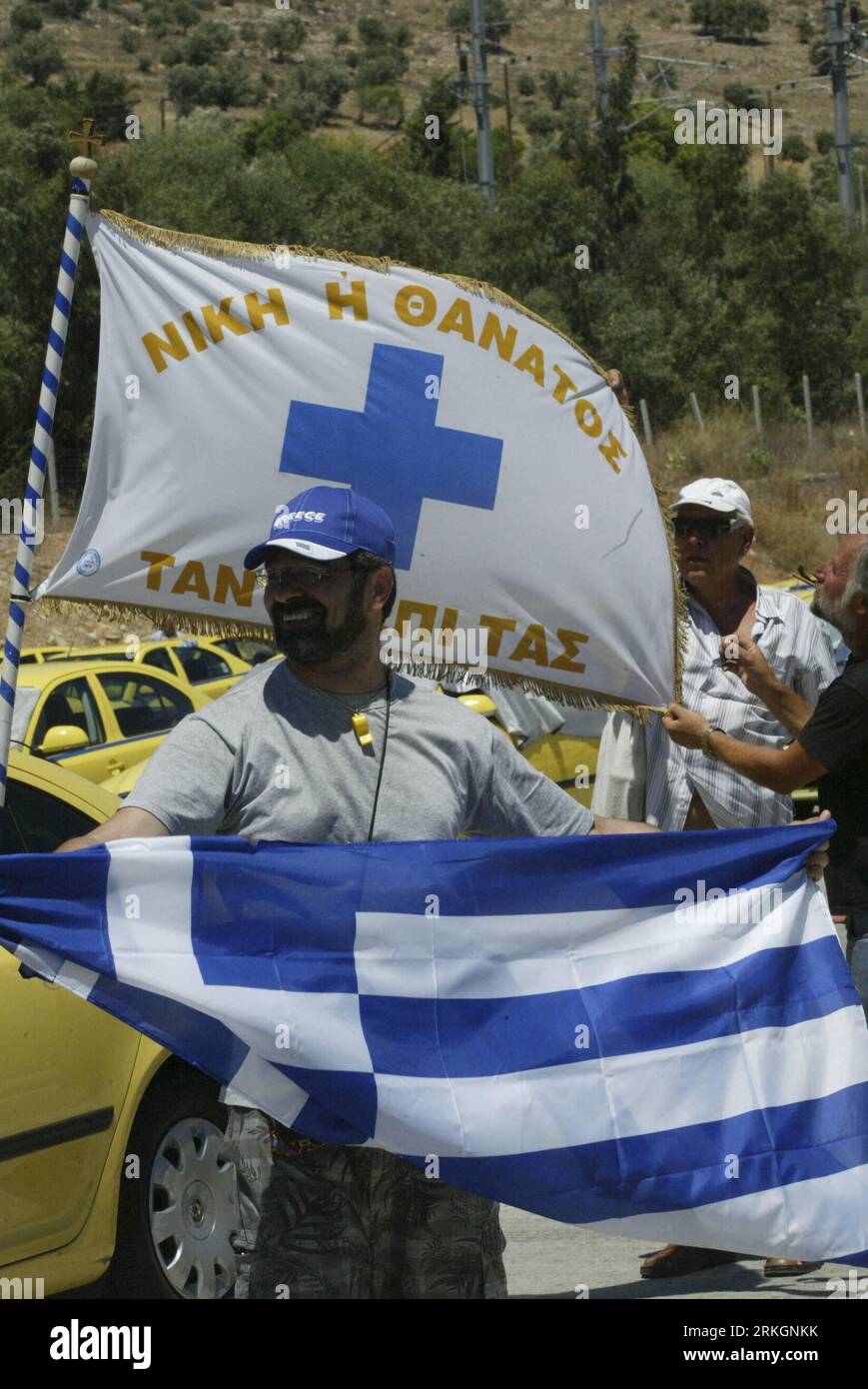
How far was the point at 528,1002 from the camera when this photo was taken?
402 cm

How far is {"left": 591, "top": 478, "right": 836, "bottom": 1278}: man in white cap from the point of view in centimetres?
537

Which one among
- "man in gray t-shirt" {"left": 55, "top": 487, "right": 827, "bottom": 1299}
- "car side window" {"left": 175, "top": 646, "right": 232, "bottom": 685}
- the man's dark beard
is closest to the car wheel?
"man in gray t-shirt" {"left": 55, "top": 487, "right": 827, "bottom": 1299}

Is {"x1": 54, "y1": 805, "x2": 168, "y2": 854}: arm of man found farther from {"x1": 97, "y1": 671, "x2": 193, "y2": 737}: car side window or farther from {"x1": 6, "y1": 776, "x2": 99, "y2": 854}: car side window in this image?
{"x1": 97, "y1": 671, "x2": 193, "y2": 737}: car side window

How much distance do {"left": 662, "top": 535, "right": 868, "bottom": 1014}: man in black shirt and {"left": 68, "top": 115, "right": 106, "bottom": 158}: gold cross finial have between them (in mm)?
2018

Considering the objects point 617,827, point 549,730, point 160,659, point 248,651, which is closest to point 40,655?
point 160,659

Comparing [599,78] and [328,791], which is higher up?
[599,78]

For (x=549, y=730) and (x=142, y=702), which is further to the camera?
(x=142, y=702)

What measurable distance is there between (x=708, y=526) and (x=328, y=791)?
2.08m

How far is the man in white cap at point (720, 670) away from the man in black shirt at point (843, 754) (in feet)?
1.75

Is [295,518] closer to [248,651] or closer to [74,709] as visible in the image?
[74,709]

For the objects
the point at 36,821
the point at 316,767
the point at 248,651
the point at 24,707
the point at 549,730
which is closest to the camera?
the point at 316,767

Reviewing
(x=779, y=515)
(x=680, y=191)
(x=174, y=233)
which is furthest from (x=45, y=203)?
(x=174, y=233)

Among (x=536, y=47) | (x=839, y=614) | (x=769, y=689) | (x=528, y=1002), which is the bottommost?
(x=528, y=1002)

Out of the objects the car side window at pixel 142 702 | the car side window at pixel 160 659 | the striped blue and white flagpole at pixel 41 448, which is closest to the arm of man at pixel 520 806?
the striped blue and white flagpole at pixel 41 448
